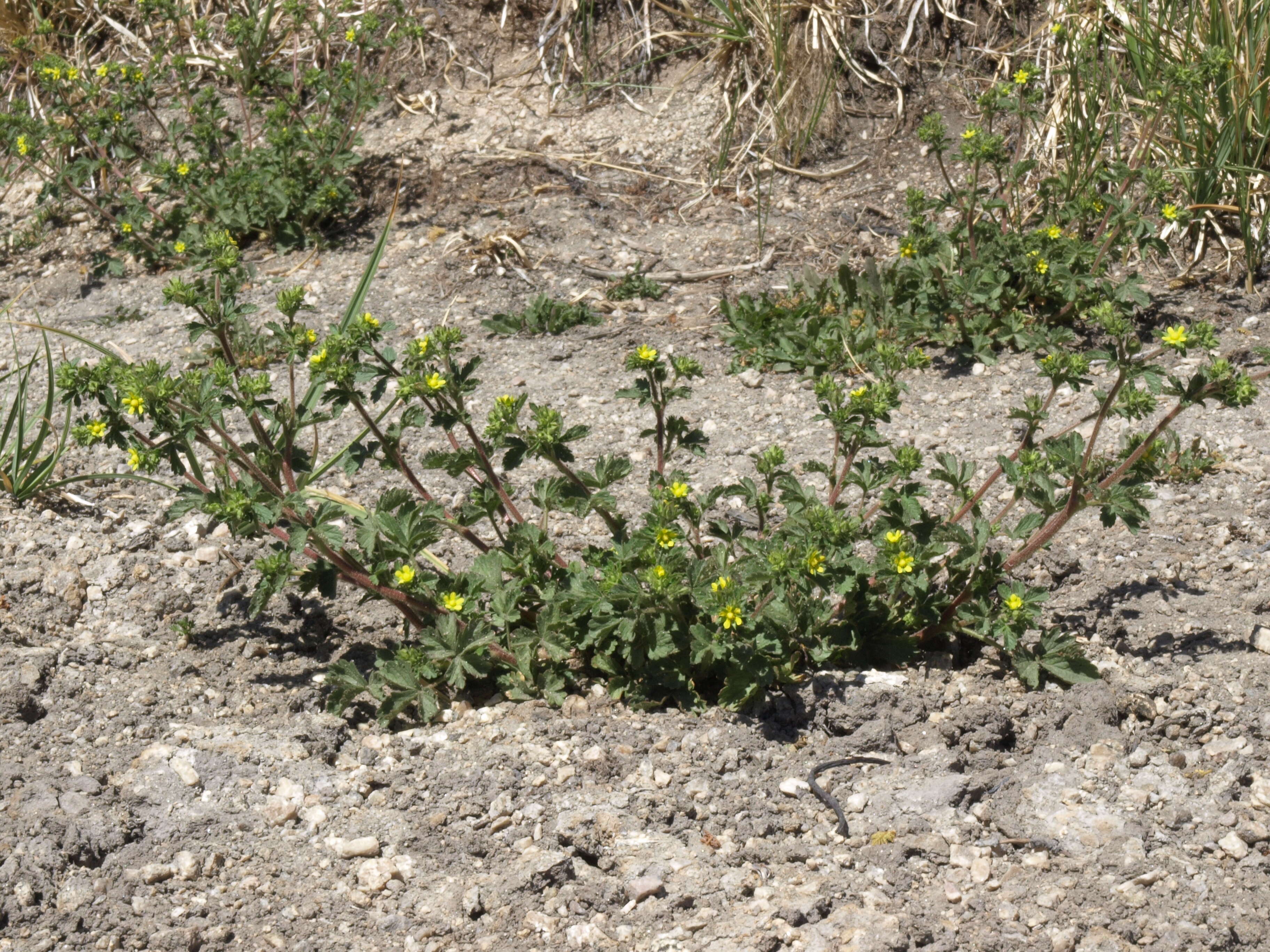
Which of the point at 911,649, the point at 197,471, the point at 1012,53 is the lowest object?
the point at 911,649

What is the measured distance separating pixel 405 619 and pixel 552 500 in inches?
20.6

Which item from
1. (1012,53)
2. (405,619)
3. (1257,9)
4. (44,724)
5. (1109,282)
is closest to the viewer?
(44,724)

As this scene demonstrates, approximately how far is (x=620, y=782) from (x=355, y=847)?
0.58 metres

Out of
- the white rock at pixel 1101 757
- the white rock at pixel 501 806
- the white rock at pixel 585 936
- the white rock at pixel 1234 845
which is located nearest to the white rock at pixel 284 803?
the white rock at pixel 501 806

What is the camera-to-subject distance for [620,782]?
8.70 ft

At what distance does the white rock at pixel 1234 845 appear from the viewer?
230 cm

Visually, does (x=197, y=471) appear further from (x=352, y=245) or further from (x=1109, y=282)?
(x=1109, y=282)

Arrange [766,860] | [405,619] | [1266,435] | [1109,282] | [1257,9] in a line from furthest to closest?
1. [1257,9]
2. [1109,282]
3. [1266,435]
4. [405,619]
5. [766,860]

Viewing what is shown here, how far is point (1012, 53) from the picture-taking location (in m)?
5.75

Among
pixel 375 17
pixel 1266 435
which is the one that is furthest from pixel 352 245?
pixel 1266 435

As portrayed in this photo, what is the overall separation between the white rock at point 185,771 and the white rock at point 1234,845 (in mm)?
2138

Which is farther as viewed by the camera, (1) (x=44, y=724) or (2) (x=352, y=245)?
(2) (x=352, y=245)

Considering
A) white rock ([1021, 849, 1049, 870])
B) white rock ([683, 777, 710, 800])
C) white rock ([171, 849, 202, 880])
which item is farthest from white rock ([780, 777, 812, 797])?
white rock ([171, 849, 202, 880])

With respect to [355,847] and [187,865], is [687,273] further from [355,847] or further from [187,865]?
[187,865]
